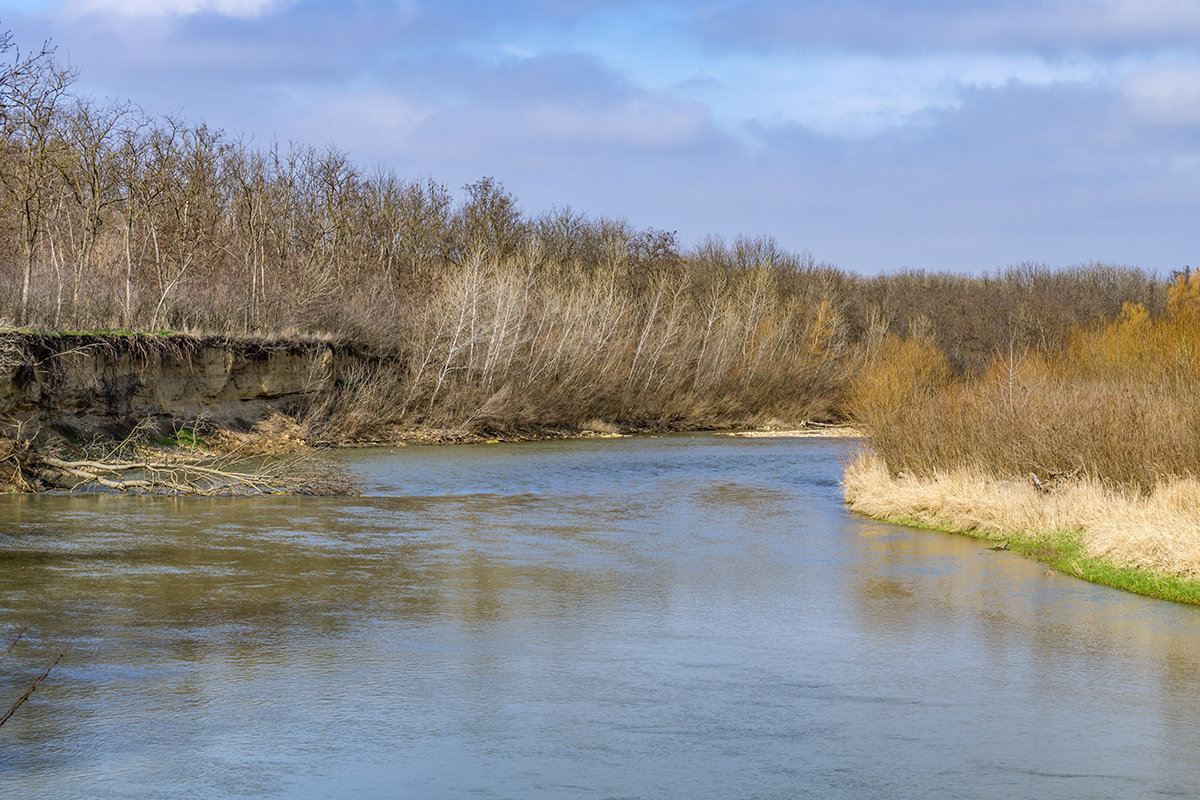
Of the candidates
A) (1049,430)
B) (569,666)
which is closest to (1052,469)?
(1049,430)

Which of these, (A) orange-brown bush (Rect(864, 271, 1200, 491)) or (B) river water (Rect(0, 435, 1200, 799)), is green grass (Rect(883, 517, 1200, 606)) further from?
(A) orange-brown bush (Rect(864, 271, 1200, 491))

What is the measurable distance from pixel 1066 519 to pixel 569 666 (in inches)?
458

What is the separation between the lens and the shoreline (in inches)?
610

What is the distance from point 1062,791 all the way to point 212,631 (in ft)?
28.5

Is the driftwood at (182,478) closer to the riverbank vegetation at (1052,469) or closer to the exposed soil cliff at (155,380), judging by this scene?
the exposed soil cliff at (155,380)

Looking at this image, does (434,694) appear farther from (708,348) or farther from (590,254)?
(590,254)

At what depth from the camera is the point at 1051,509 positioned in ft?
65.6

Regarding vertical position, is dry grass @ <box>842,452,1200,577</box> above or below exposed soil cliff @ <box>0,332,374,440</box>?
below

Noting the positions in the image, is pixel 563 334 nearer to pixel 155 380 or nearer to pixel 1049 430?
pixel 155 380

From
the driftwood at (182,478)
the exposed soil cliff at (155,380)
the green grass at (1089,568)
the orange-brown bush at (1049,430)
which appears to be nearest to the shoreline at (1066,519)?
the green grass at (1089,568)

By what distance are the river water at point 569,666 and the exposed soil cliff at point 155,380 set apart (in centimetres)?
1064

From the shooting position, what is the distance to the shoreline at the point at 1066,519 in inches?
610

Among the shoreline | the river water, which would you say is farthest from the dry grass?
the river water

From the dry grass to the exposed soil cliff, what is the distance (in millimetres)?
19645
